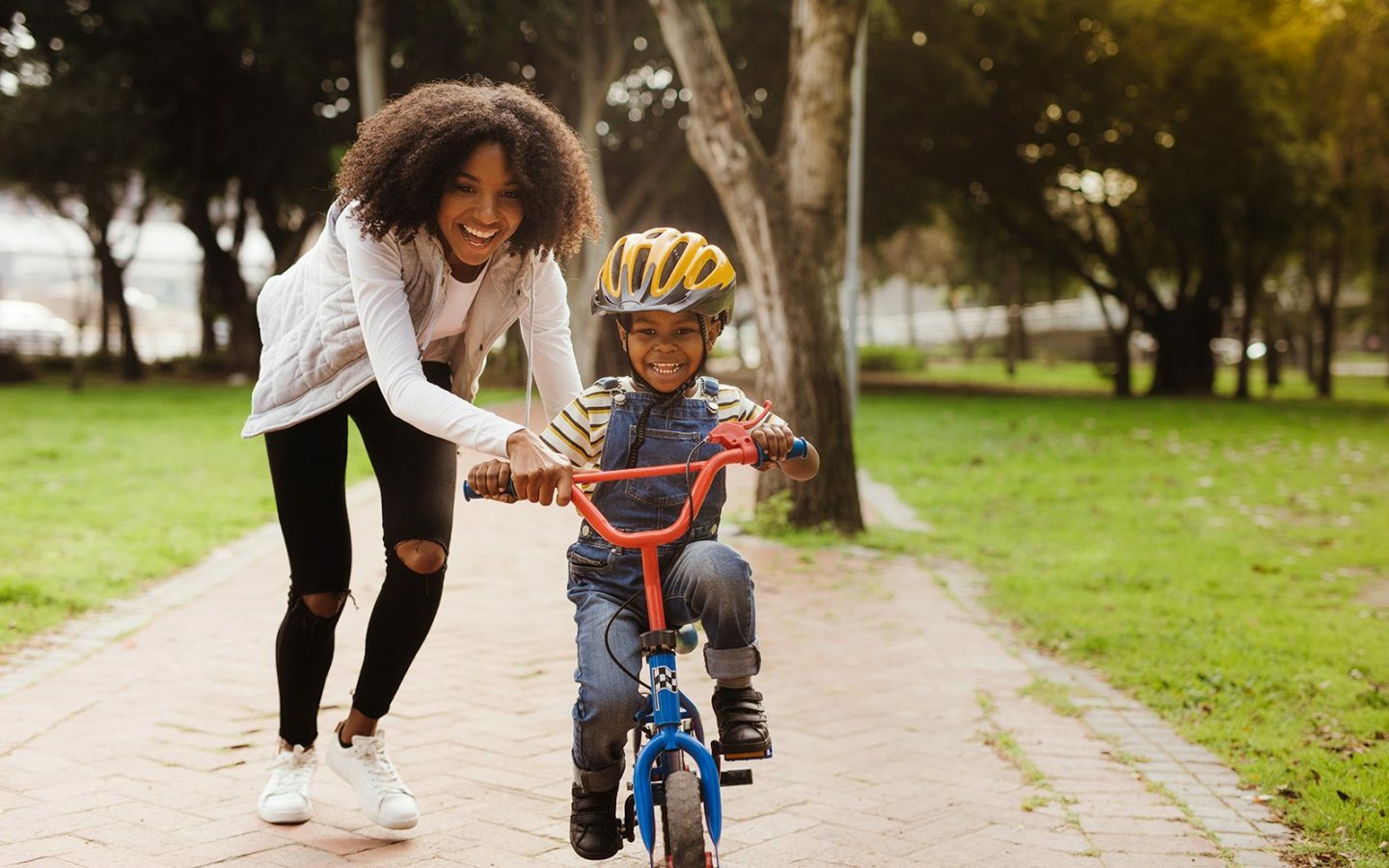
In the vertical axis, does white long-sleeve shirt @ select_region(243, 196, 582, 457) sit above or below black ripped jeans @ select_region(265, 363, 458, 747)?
above

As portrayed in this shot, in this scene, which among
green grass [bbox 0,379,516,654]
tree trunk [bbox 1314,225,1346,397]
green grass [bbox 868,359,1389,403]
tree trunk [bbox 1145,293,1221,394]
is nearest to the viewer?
green grass [bbox 0,379,516,654]

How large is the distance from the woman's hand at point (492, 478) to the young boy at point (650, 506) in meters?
0.39

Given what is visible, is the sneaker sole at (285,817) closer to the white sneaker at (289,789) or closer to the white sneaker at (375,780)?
the white sneaker at (289,789)

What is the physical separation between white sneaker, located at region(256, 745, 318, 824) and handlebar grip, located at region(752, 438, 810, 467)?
5.92 ft

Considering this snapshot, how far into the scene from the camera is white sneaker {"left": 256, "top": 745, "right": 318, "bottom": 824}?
387 centimetres

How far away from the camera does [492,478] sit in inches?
108

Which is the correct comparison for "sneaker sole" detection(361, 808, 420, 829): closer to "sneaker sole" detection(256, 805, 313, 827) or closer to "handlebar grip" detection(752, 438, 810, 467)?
"sneaker sole" detection(256, 805, 313, 827)

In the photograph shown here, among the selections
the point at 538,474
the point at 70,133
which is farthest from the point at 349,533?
the point at 70,133

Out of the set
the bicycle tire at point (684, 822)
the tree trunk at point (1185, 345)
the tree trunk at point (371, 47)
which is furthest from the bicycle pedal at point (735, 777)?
the tree trunk at point (1185, 345)

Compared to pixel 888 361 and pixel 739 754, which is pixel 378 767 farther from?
pixel 888 361

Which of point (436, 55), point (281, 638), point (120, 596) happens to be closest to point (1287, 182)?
point (436, 55)

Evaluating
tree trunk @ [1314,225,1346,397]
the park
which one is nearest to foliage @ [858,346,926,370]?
the park

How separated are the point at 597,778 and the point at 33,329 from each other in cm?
4488

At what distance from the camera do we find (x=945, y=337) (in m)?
57.3
